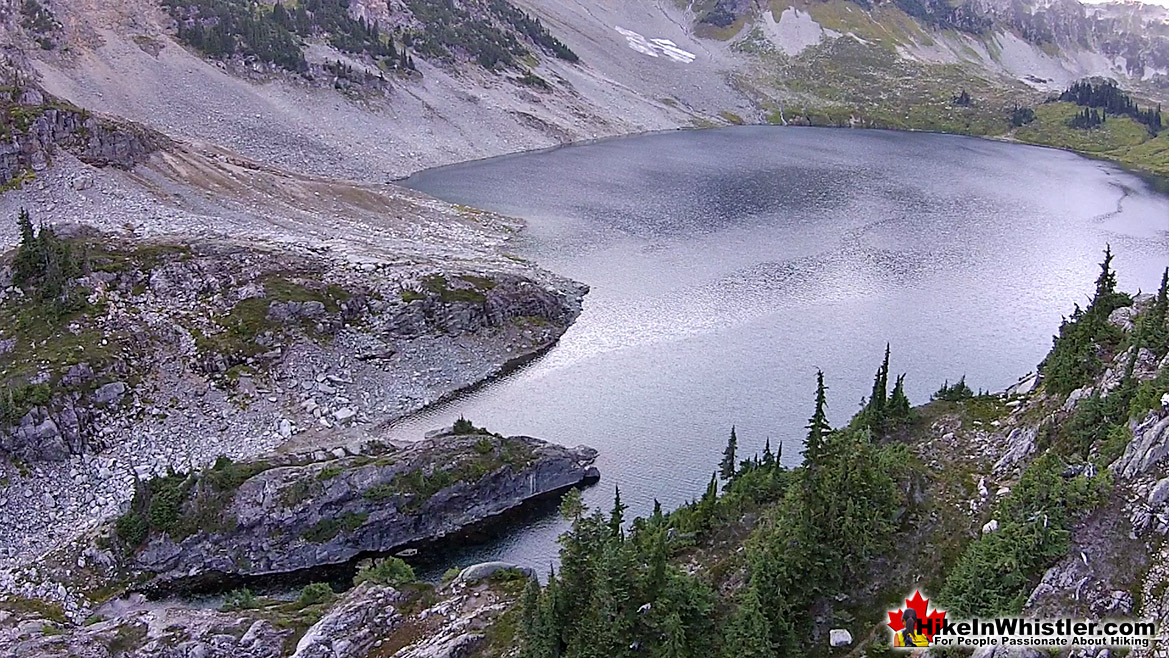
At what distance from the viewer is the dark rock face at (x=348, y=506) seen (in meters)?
50.8

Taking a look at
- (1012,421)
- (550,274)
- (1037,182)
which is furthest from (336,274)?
(1037,182)

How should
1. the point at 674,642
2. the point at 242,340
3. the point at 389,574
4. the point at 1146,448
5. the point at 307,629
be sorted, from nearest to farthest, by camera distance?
the point at 1146,448, the point at 674,642, the point at 307,629, the point at 389,574, the point at 242,340

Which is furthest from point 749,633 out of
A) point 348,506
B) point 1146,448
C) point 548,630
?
point 348,506

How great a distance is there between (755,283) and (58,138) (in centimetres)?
7730

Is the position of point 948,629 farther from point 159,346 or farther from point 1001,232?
point 1001,232

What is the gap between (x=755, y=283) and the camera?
9844 cm

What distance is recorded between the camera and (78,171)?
90.5 meters

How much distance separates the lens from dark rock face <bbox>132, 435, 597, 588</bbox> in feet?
167

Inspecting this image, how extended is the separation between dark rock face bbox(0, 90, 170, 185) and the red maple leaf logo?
91690 mm

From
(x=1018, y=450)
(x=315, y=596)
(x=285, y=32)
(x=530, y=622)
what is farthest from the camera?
(x=285, y=32)

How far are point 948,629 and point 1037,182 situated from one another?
16529 centimetres

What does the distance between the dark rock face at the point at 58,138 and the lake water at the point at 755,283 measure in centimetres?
4478

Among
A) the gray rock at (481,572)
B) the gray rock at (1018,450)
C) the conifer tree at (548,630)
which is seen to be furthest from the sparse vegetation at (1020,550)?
the gray rock at (481,572)

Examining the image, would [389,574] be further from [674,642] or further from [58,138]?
[58,138]
